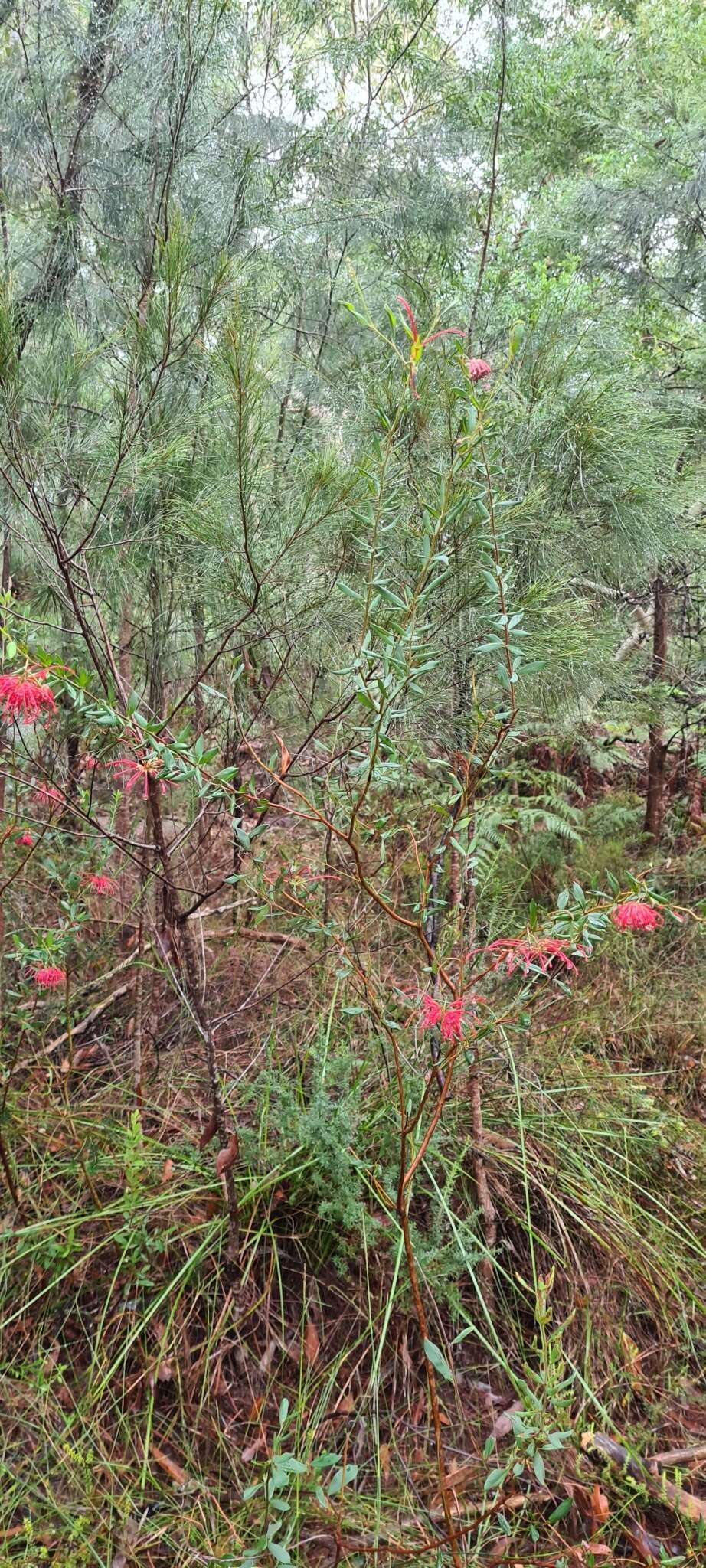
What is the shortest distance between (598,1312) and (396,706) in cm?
133

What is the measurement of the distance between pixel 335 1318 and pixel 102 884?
3.67 feet

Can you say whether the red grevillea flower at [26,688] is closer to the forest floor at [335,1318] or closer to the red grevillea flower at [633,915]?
the forest floor at [335,1318]

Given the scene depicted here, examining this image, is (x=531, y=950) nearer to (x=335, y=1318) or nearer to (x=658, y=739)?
(x=335, y=1318)

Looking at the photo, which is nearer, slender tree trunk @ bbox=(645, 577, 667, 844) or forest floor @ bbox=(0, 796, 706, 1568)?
forest floor @ bbox=(0, 796, 706, 1568)

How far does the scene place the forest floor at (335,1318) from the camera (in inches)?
54.2

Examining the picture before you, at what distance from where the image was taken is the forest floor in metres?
1.38

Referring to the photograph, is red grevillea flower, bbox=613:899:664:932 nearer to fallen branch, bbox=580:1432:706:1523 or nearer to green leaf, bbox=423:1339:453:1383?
green leaf, bbox=423:1339:453:1383

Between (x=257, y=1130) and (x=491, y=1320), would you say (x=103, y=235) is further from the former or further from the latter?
(x=491, y=1320)

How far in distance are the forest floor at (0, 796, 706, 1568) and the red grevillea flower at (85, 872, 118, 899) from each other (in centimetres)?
42

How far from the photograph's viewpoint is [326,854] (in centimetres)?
229

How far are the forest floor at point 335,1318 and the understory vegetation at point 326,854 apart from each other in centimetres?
1

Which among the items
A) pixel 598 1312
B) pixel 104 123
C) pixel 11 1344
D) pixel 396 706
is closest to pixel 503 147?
pixel 104 123

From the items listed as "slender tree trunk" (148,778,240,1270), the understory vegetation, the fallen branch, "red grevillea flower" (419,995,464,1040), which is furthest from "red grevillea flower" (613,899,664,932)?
the fallen branch

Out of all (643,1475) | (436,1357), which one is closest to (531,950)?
(436,1357)
